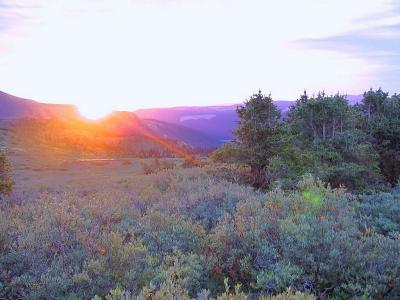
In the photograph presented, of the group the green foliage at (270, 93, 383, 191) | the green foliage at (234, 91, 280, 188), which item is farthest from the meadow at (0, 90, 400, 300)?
the green foliage at (234, 91, 280, 188)

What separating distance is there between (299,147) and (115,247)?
2000 cm

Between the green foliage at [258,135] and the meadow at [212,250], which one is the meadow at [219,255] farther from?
the green foliage at [258,135]

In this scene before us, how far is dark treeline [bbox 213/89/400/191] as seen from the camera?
23.5 metres

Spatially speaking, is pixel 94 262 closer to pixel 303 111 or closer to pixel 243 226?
pixel 243 226

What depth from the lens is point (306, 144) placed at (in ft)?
83.3

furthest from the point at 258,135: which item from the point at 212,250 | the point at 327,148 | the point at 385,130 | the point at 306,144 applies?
the point at 212,250

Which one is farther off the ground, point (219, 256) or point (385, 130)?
point (385, 130)

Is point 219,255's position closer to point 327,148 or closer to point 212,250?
point 212,250

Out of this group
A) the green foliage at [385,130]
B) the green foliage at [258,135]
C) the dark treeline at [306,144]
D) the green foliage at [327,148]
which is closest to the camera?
the green foliage at [327,148]

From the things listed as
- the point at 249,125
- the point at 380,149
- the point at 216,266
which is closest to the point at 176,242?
the point at 216,266

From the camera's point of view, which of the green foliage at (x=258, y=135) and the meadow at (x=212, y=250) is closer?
the meadow at (x=212, y=250)

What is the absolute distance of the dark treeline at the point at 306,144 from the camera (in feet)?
77.1

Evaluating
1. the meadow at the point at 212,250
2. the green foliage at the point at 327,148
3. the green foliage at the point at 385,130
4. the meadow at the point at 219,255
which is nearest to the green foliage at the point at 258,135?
the green foliage at the point at 327,148

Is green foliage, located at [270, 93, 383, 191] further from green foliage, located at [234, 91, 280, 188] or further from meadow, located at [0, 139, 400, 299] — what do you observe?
meadow, located at [0, 139, 400, 299]
